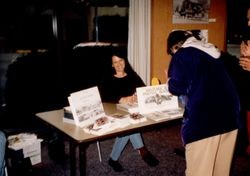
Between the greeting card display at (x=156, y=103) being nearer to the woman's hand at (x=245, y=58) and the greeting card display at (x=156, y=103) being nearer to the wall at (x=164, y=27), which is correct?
the woman's hand at (x=245, y=58)

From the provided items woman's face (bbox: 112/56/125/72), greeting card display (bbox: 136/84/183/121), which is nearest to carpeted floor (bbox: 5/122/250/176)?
greeting card display (bbox: 136/84/183/121)

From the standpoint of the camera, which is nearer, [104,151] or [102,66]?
[104,151]

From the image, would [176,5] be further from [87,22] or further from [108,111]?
[108,111]

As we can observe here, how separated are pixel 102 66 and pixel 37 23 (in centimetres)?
109

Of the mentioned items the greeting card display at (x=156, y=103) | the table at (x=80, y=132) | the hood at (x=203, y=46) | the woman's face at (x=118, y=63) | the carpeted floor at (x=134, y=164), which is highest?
the hood at (x=203, y=46)

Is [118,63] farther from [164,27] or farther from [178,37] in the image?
[164,27]

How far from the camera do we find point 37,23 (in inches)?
174

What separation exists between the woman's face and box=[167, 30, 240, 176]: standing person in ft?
4.42

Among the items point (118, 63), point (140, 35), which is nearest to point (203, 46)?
point (118, 63)

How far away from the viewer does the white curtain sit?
4641mm

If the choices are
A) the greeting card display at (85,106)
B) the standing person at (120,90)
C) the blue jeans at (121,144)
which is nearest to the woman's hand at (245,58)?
the standing person at (120,90)

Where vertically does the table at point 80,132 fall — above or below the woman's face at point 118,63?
below

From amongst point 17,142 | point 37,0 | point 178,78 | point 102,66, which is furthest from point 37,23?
point 178,78

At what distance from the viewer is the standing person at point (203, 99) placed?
215 cm
